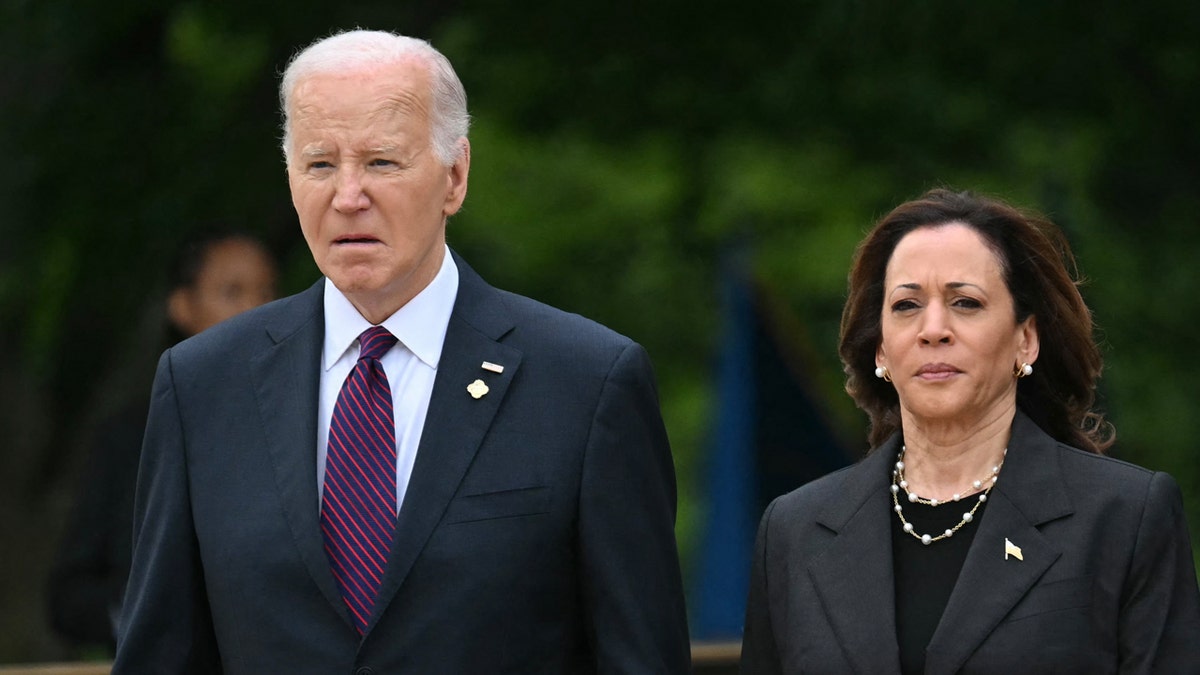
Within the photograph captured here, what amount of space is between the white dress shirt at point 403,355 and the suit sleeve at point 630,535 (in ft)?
1.17

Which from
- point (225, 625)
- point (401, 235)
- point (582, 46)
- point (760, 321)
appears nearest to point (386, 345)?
point (401, 235)

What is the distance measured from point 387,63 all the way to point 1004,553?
1617 mm

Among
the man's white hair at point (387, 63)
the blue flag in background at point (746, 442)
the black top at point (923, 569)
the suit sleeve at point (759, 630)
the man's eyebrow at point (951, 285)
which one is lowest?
the blue flag in background at point (746, 442)

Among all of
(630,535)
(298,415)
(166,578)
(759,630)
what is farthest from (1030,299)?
(166,578)

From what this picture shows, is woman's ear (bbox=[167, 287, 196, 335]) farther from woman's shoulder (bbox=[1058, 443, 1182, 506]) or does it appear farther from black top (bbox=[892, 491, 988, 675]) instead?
woman's shoulder (bbox=[1058, 443, 1182, 506])

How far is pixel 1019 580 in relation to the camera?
450cm

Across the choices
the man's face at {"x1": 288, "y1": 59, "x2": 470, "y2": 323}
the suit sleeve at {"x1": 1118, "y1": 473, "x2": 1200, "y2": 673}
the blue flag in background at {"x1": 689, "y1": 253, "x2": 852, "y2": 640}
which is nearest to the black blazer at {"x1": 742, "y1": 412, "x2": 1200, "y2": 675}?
the suit sleeve at {"x1": 1118, "y1": 473, "x2": 1200, "y2": 673}

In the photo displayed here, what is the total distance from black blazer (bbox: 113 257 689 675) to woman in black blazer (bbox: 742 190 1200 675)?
460 millimetres

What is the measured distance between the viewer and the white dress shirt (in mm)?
4375

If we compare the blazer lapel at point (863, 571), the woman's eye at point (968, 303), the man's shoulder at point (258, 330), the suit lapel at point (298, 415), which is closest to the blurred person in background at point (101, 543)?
the man's shoulder at point (258, 330)

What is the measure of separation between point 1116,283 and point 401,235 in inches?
313

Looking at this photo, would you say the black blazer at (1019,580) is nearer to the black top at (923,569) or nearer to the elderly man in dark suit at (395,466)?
the black top at (923,569)

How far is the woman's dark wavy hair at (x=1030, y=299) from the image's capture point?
4805 millimetres

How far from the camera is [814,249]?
12.4 meters
